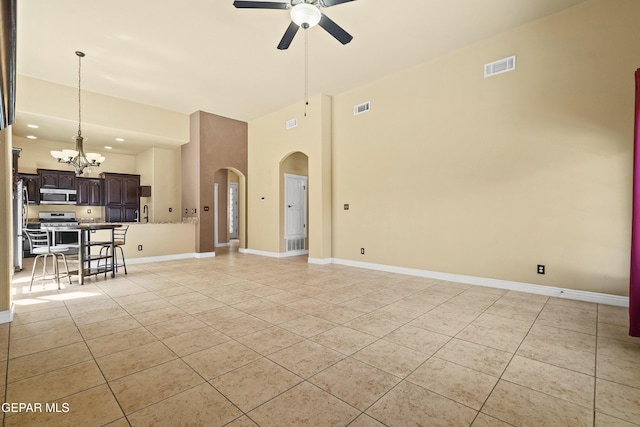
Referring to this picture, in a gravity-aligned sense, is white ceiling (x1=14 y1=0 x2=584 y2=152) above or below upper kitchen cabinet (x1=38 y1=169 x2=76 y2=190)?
above

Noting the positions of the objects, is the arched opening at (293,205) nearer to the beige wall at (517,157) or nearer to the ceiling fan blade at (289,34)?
the beige wall at (517,157)

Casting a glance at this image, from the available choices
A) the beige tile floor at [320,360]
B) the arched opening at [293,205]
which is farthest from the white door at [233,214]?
the beige tile floor at [320,360]

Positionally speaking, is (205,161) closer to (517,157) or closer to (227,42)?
(227,42)

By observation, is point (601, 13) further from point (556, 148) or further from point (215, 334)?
point (215, 334)

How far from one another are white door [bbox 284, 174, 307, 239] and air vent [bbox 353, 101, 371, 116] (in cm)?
250

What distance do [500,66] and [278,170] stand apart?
16.3 ft

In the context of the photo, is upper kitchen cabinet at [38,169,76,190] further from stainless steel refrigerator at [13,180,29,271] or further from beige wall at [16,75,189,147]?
stainless steel refrigerator at [13,180,29,271]

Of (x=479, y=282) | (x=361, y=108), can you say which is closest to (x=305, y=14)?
(x=361, y=108)

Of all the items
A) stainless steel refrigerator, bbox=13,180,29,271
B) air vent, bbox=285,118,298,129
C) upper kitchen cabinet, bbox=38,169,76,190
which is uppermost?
air vent, bbox=285,118,298,129

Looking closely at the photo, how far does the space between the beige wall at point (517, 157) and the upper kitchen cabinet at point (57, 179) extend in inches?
326

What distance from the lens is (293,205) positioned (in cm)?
793

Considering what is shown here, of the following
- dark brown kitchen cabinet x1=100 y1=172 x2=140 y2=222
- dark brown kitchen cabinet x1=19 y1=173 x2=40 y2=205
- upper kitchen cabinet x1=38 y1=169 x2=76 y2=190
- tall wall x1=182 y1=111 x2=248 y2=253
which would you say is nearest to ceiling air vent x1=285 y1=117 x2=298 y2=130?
tall wall x1=182 y1=111 x2=248 y2=253

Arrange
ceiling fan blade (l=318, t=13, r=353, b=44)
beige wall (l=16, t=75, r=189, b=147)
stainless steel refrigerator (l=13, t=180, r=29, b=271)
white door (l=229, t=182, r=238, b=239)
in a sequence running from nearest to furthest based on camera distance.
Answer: ceiling fan blade (l=318, t=13, r=353, b=44) < beige wall (l=16, t=75, r=189, b=147) < stainless steel refrigerator (l=13, t=180, r=29, b=271) < white door (l=229, t=182, r=238, b=239)

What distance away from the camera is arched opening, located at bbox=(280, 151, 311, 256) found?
766 centimetres
